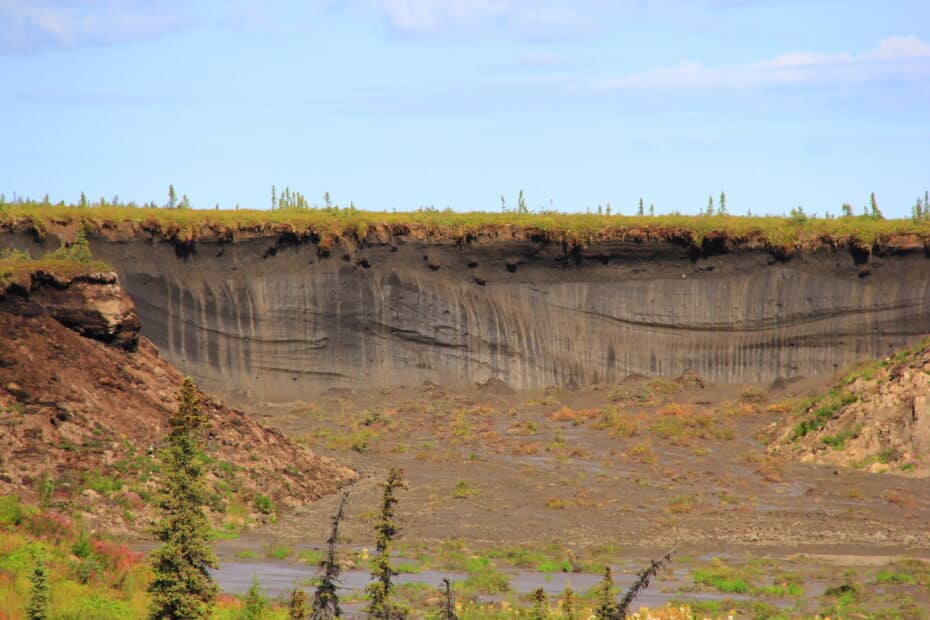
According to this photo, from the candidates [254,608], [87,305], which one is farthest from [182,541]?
[87,305]

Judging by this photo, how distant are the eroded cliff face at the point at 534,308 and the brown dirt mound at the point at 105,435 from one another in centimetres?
1214

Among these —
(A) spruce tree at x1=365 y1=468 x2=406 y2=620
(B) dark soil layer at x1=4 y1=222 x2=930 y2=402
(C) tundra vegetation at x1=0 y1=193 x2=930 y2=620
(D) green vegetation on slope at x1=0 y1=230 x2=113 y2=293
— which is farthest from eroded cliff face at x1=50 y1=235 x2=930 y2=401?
(A) spruce tree at x1=365 y1=468 x2=406 y2=620

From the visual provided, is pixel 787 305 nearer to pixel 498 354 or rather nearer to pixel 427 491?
pixel 498 354

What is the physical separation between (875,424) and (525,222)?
15.8 m

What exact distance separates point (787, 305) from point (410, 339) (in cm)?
1272

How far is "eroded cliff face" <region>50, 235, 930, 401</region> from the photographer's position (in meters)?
42.3

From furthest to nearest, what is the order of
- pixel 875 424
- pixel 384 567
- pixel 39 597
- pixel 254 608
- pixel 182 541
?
pixel 875 424 < pixel 254 608 < pixel 39 597 < pixel 182 541 < pixel 384 567

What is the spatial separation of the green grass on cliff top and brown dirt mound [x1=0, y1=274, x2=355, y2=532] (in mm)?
13028

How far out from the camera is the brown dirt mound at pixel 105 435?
23516mm

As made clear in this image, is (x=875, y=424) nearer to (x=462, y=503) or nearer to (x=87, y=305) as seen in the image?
(x=462, y=503)

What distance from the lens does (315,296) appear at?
42.9 metres

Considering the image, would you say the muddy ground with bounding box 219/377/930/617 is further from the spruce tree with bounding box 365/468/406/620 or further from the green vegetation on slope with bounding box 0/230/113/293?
the green vegetation on slope with bounding box 0/230/113/293

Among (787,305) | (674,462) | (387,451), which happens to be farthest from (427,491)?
(787,305)

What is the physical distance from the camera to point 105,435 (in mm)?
25422
